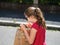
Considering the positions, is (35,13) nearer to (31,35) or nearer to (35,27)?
(35,27)

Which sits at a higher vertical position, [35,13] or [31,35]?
[35,13]

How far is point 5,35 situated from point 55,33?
192cm

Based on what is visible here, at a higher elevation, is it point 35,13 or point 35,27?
point 35,13

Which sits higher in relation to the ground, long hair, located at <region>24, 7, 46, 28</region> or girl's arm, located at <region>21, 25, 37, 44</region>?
long hair, located at <region>24, 7, 46, 28</region>

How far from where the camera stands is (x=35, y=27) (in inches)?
141

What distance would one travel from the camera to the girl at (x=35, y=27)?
3.56m

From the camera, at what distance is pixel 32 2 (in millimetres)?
17688

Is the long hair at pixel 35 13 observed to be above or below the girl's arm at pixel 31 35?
above

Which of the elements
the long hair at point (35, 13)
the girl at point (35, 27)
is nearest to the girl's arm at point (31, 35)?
the girl at point (35, 27)

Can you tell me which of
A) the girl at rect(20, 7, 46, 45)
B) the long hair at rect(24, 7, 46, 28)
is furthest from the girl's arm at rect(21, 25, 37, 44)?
the long hair at rect(24, 7, 46, 28)

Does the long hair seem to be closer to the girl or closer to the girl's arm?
the girl

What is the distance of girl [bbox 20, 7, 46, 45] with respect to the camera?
356 centimetres

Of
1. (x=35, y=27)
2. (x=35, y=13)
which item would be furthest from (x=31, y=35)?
(x=35, y=13)

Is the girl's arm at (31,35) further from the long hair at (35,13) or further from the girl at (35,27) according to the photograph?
the long hair at (35,13)
